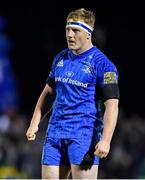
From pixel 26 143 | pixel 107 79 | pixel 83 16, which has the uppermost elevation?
pixel 83 16

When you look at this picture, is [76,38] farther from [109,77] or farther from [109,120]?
[109,120]

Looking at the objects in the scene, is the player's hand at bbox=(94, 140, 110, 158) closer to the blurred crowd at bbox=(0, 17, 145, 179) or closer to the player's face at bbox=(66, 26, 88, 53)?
the player's face at bbox=(66, 26, 88, 53)

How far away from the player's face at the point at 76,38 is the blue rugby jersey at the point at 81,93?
0.07 meters

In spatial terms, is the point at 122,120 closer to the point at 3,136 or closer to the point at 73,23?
the point at 3,136

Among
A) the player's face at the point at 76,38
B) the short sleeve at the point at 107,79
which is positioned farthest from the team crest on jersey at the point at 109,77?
the player's face at the point at 76,38

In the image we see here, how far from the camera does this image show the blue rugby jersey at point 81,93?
5297 millimetres

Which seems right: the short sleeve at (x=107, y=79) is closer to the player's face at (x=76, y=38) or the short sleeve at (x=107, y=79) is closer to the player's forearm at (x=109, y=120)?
the player's forearm at (x=109, y=120)

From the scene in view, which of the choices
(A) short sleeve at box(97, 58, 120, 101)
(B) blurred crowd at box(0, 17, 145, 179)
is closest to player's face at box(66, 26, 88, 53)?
(A) short sleeve at box(97, 58, 120, 101)

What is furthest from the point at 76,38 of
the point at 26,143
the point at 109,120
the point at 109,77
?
the point at 26,143

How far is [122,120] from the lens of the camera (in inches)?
461

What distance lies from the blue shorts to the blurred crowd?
419 cm

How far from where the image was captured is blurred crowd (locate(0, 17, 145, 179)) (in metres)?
10.4

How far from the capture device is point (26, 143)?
10.8 metres

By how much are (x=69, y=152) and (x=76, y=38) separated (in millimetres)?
Answer: 827
